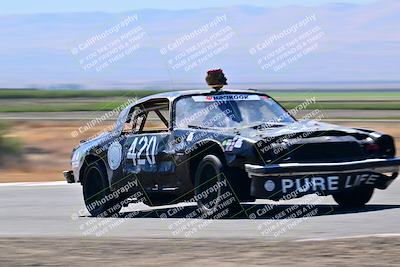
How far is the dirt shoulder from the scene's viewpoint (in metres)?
9.16

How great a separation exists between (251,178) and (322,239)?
7.34 ft

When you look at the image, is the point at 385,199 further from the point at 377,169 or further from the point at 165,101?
the point at 165,101

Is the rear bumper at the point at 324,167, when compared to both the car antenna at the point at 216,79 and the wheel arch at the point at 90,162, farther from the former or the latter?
the wheel arch at the point at 90,162

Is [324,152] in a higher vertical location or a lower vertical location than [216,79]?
lower

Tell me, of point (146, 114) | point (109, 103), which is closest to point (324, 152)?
point (146, 114)

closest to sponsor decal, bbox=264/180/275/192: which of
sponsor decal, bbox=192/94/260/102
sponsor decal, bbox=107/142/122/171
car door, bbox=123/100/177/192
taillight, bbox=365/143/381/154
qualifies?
taillight, bbox=365/143/381/154

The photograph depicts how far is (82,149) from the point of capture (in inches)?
603

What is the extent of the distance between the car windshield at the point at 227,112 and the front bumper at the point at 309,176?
1132mm

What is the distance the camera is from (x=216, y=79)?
47.5 feet

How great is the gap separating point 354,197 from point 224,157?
6.63 ft

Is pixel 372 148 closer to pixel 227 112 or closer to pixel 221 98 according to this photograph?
pixel 227 112

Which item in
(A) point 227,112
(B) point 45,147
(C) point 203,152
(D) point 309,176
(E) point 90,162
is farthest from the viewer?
(B) point 45,147

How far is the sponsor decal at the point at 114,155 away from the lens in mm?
14547

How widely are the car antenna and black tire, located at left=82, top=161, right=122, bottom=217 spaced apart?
181cm
